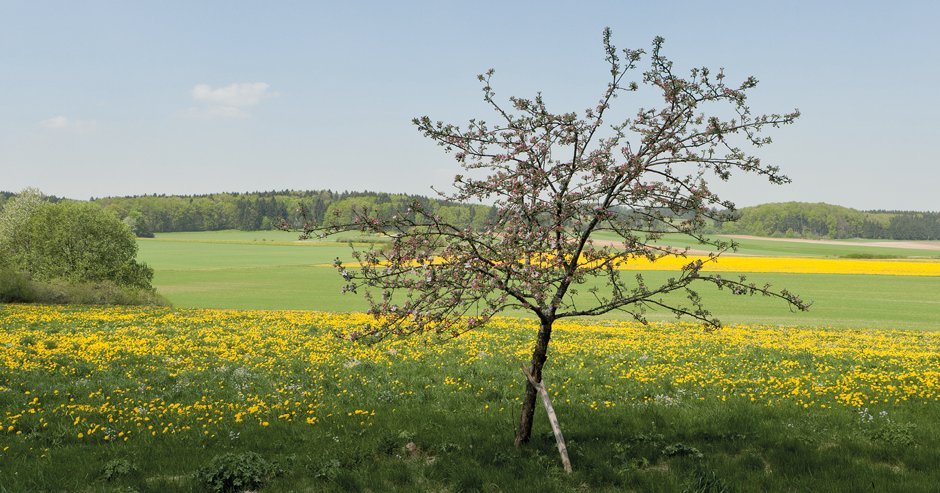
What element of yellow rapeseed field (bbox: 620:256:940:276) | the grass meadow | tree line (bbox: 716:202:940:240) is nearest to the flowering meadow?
the grass meadow

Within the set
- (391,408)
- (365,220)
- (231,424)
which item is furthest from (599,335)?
(365,220)

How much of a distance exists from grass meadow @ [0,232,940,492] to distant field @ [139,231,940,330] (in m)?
13.4

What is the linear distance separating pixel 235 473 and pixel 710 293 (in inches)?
1941

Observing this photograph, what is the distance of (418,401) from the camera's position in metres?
13.2

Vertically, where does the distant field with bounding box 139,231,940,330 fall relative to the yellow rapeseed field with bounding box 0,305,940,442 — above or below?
below

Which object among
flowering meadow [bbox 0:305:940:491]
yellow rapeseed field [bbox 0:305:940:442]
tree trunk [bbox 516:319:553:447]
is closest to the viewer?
tree trunk [bbox 516:319:553:447]

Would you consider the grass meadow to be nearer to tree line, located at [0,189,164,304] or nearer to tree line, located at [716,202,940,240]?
tree line, located at [0,189,164,304]

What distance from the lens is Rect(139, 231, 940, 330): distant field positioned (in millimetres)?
38156

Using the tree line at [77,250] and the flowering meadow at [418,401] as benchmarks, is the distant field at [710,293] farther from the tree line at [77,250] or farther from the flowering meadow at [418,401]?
the flowering meadow at [418,401]

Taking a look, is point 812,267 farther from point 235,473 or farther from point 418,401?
point 235,473

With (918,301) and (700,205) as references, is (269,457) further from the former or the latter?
(918,301)

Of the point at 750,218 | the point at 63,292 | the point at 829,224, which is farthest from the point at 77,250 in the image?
the point at 829,224

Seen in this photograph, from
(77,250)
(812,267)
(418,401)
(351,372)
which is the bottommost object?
(351,372)

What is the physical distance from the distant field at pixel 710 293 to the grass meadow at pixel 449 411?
13.4 m
